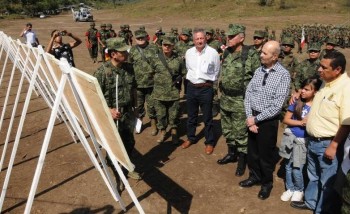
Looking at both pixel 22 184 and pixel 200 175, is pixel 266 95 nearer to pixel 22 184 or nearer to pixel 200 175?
pixel 200 175

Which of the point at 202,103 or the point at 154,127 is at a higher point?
the point at 202,103

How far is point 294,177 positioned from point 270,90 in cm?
132

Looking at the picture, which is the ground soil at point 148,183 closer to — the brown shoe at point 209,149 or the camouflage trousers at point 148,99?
the brown shoe at point 209,149

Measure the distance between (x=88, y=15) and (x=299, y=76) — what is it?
4225 centimetres

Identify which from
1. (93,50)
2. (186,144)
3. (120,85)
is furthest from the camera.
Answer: (93,50)

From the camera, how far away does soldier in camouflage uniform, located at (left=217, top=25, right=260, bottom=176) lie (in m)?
5.08

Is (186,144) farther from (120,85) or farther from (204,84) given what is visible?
(120,85)

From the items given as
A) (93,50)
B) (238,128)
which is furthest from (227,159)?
(93,50)

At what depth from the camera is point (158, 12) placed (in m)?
51.4

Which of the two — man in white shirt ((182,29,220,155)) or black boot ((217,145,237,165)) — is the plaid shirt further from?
black boot ((217,145,237,165))

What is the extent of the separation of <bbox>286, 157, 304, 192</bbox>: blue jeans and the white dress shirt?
80.0 inches

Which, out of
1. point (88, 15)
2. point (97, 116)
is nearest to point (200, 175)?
point (97, 116)

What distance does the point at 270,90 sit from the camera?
14.0 feet

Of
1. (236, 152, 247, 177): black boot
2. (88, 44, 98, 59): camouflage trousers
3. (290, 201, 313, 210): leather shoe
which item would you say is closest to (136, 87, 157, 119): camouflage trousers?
(236, 152, 247, 177): black boot
